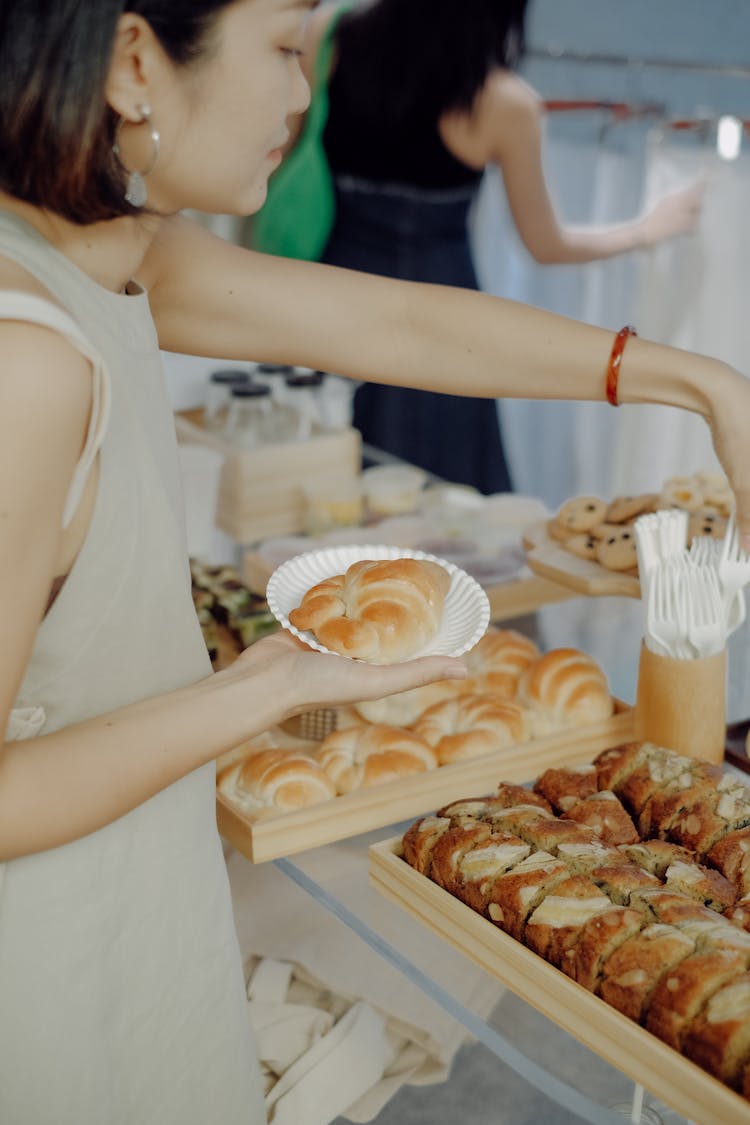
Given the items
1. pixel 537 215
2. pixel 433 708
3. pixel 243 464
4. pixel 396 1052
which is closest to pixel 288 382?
pixel 243 464

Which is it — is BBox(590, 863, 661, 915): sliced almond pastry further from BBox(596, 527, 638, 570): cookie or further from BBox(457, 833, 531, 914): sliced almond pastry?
BBox(596, 527, 638, 570): cookie

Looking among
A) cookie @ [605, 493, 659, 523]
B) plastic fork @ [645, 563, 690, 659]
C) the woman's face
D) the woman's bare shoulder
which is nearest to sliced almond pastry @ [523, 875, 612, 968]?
plastic fork @ [645, 563, 690, 659]

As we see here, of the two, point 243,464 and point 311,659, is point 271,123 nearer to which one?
point 311,659

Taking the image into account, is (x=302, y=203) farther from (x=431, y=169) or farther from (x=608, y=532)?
(x=608, y=532)

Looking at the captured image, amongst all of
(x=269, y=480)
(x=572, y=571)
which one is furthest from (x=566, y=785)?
(x=269, y=480)

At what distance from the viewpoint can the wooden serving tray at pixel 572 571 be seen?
1794mm

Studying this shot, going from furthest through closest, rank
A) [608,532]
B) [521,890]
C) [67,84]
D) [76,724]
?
[608,532] < [521,890] < [76,724] < [67,84]

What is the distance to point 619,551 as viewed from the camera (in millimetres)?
1815

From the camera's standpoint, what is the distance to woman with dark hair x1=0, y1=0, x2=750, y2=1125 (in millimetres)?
804

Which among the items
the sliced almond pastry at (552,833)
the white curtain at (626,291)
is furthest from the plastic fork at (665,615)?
the white curtain at (626,291)

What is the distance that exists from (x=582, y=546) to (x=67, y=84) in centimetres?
124

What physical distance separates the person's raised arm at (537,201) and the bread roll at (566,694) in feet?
5.08

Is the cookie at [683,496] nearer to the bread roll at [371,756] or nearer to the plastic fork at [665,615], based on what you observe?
the plastic fork at [665,615]

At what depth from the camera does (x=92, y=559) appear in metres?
0.92
